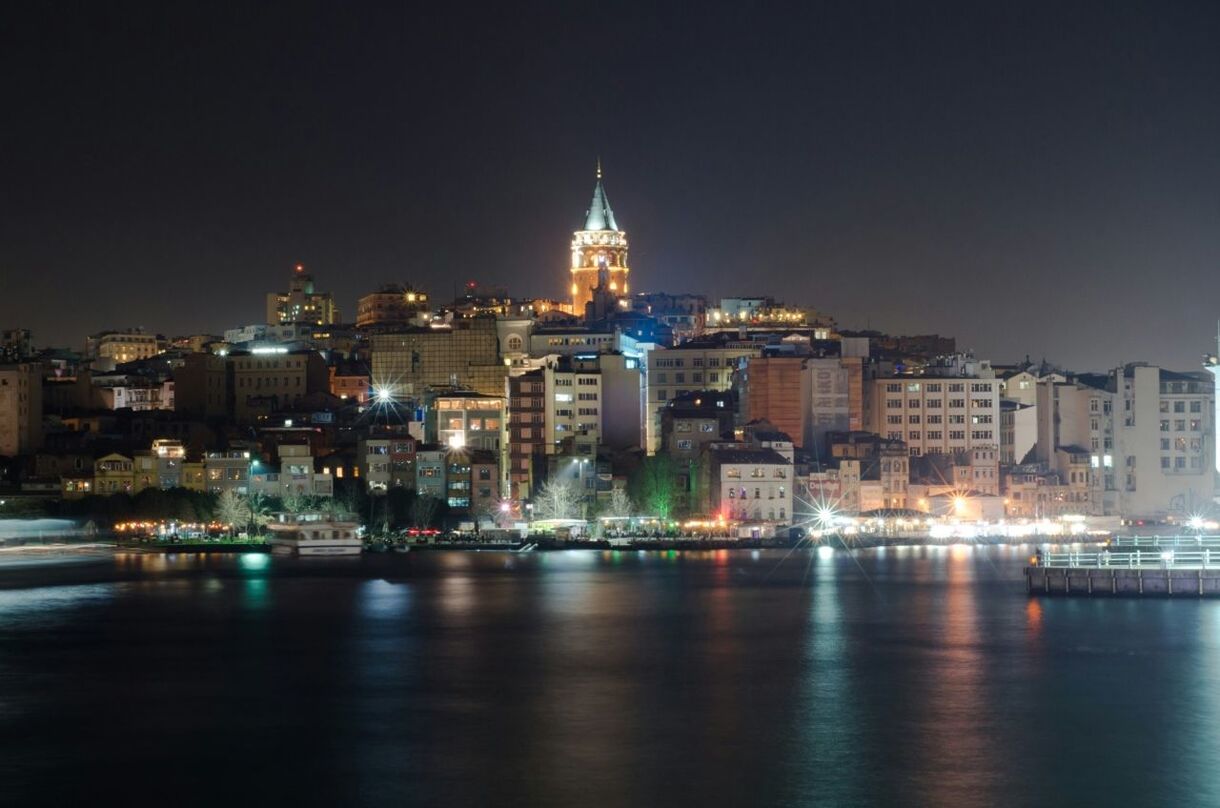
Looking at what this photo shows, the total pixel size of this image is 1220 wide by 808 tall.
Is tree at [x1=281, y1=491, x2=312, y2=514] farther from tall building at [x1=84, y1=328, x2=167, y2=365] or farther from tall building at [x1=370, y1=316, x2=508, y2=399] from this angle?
tall building at [x1=84, y1=328, x2=167, y2=365]

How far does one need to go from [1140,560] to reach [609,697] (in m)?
15.3

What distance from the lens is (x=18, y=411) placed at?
216 ft

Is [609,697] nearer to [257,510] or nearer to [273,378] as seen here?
[257,510]

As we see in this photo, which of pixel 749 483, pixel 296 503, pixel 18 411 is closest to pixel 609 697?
pixel 749 483

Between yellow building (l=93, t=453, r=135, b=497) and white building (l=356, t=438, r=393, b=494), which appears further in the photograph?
yellow building (l=93, t=453, r=135, b=497)

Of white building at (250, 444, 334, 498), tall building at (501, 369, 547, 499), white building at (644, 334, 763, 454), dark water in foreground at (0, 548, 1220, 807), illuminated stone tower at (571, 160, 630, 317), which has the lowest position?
dark water in foreground at (0, 548, 1220, 807)

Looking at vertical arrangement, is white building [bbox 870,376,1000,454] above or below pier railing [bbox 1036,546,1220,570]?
above

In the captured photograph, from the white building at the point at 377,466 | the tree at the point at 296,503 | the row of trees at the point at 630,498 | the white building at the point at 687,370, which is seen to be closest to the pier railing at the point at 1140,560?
the row of trees at the point at 630,498

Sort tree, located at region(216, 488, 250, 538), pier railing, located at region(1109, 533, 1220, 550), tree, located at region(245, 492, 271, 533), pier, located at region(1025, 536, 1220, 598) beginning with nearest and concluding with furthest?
pier, located at region(1025, 536, 1220, 598), pier railing, located at region(1109, 533, 1220, 550), tree, located at region(216, 488, 250, 538), tree, located at region(245, 492, 271, 533)

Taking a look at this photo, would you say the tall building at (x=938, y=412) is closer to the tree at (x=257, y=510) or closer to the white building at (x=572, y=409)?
the white building at (x=572, y=409)

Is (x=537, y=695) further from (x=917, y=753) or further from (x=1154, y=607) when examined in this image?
(x=1154, y=607)

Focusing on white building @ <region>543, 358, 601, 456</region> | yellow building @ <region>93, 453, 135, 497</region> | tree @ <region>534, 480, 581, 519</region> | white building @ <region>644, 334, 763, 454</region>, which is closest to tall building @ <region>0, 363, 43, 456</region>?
yellow building @ <region>93, 453, 135, 497</region>

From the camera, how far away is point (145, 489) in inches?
2202

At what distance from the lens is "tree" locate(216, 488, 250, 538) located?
5469 cm
